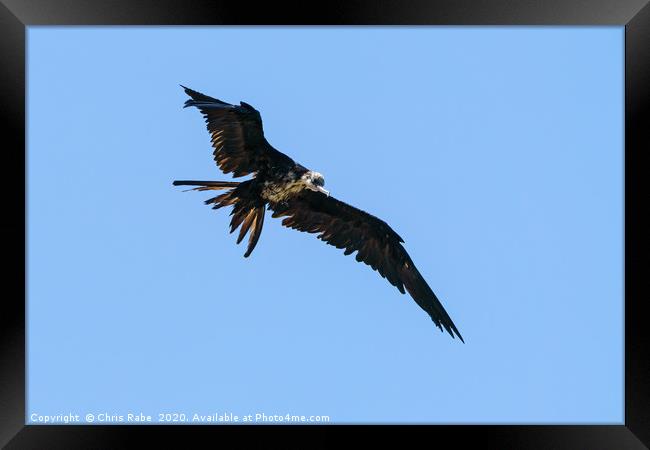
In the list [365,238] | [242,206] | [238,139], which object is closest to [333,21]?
[238,139]

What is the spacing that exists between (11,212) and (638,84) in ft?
17.7

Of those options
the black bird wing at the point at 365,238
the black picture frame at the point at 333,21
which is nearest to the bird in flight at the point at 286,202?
the black bird wing at the point at 365,238

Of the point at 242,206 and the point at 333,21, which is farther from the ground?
the point at 333,21

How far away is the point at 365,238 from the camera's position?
9695 millimetres

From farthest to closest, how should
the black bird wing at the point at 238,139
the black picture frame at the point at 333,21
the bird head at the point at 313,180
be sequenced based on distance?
the bird head at the point at 313,180, the black bird wing at the point at 238,139, the black picture frame at the point at 333,21

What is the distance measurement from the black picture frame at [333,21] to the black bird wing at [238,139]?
112 cm

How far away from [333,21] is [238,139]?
188 cm

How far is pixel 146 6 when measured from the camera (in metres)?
6.98

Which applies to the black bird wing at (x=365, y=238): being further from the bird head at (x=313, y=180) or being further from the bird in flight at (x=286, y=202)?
the bird head at (x=313, y=180)

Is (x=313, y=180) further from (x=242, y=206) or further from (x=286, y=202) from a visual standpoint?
(x=242, y=206)

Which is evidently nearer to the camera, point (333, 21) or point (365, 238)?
point (333, 21)

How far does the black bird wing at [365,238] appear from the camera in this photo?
9.41 metres

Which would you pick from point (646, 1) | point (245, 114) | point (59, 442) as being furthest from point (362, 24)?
point (59, 442)

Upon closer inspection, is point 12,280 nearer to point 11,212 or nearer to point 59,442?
point 11,212
